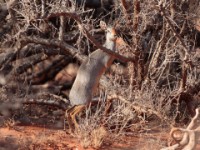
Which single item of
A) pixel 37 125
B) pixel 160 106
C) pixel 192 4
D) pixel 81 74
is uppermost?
pixel 192 4

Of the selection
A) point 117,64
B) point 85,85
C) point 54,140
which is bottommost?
point 54,140

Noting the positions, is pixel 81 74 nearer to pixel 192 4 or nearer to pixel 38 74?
pixel 192 4

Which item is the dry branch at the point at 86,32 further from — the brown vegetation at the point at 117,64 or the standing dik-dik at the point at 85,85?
the standing dik-dik at the point at 85,85

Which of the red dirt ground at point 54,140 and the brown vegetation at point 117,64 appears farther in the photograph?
the brown vegetation at point 117,64

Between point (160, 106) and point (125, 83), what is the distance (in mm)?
1624

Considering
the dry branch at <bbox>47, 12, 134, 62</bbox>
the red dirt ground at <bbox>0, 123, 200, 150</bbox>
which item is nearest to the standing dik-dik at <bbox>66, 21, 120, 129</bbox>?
the dry branch at <bbox>47, 12, 134, 62</bbox>

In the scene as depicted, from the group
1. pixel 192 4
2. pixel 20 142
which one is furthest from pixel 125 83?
pixel 20 142

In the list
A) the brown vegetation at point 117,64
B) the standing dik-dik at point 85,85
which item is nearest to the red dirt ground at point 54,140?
the brown vegetation at point 117,64

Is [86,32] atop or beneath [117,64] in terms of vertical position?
atop

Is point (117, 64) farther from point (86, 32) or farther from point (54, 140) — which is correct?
point (54, 140)

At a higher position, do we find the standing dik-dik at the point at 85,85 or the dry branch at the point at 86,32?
the dry branch at the point at 86,32

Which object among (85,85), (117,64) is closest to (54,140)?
(85,85)

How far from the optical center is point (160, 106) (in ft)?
28.8

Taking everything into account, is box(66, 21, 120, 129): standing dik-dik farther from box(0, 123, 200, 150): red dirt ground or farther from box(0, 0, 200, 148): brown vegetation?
box(0, 123, 200, 150): red dirt ground
